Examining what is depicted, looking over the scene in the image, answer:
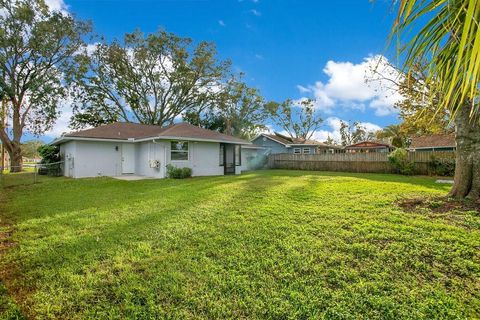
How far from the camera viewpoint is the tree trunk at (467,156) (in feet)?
18.3

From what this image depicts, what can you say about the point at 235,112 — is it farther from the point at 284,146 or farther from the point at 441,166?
the point at 441,166

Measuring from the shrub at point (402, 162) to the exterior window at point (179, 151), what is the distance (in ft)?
43.2

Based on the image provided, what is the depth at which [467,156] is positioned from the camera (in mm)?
5684

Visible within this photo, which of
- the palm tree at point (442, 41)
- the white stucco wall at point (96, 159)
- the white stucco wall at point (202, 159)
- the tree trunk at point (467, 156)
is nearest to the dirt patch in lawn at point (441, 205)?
the tree trunk at point (467, 156)

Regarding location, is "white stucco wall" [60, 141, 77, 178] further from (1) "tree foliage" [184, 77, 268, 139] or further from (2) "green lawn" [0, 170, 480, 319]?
(1) "tree foliage" [184, 77, 268, 139]

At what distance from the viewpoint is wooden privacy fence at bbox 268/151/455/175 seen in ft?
48.3

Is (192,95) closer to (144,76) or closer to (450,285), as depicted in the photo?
(144,76)

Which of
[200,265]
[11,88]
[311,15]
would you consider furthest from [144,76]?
[200,265]

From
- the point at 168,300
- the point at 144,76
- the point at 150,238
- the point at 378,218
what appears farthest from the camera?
the point at 144,76

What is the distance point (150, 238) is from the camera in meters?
4.35

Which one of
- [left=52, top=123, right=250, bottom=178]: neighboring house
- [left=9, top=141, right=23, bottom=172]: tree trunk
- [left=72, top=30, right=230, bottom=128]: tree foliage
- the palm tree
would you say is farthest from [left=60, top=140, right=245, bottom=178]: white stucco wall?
the palm tree

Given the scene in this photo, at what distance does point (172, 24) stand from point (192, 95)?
735 centimetres

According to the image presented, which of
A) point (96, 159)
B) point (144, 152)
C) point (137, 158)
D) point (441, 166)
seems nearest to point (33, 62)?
point (96, 159)

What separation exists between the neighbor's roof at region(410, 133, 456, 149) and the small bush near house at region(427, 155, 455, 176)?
32.2 ft
